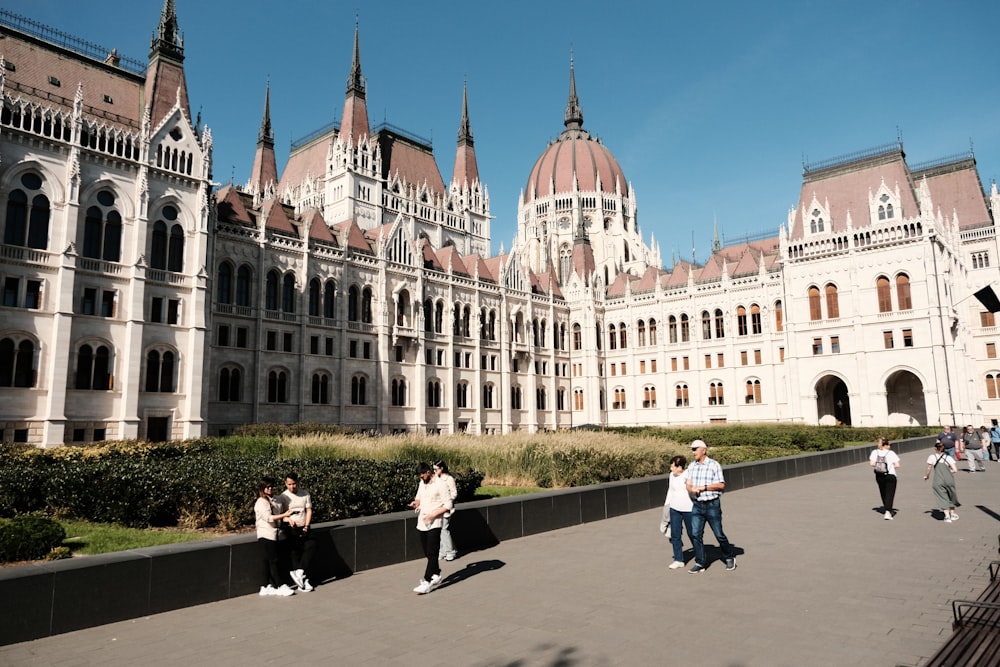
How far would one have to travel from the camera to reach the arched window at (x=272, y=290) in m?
45.7

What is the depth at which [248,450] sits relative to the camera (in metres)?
25.8

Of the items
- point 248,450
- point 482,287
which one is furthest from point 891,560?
point 482,287

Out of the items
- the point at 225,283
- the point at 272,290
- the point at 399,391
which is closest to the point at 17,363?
the point at 225,283

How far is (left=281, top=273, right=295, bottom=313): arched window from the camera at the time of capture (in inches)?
1831

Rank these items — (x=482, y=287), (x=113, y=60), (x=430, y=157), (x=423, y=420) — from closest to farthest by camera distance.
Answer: (x=113, y=60)
(x=423, y=420)
(x=482, y=287)
(x=430, y=157)

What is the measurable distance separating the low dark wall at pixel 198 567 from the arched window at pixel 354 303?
1465 inches

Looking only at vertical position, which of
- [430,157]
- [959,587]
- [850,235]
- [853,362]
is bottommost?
[959,587]

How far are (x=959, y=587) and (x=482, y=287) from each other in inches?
2086

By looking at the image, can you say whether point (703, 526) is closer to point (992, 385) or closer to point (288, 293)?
point (288, 293)

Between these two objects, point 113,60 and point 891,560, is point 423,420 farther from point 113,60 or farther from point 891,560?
point 891,560

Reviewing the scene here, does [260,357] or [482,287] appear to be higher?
[482,287]

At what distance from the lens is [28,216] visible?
3284cm

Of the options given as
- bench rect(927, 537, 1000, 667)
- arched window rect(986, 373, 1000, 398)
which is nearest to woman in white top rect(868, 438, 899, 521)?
bench rect(927, 537, 1000, 667)

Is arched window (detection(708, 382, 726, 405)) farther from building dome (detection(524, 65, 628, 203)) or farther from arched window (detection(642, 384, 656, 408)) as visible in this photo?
building dome (detection(524, 65, 628, 203))
